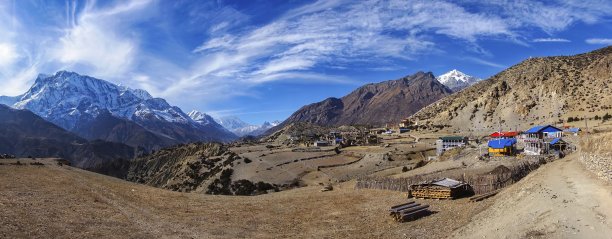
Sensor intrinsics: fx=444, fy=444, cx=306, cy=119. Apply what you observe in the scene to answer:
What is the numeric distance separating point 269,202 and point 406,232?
1606 cm

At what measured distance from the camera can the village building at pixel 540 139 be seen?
52719 mm

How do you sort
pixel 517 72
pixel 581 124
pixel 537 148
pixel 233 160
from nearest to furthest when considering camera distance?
pixel 537 148 < pixel 581 124 < pixel 233 160 < pixel 517 72

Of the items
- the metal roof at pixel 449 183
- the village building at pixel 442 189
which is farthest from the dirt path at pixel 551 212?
the metal roof at pixel 449 183

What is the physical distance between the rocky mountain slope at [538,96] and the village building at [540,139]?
30.3 metres

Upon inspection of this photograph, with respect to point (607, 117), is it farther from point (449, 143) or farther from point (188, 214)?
point (188, 214)

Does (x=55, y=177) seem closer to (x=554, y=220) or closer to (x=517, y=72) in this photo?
(x=554, y=220)

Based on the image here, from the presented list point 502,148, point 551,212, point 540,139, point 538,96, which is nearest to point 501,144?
point 502,148

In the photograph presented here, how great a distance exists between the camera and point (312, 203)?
34750 millimetres

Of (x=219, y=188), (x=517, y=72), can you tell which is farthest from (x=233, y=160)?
(x=517, y=72)

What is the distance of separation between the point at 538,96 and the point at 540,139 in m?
65.0

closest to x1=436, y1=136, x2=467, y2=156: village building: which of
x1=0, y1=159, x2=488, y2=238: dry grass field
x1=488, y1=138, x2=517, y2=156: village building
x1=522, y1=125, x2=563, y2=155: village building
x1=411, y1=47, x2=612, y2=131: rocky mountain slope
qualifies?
x1=522, y1=125, x2=563, y2=155: village building

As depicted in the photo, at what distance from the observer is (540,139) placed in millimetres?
59688

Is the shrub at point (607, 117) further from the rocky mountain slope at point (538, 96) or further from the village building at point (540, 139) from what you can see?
the village building at point (540, 139)

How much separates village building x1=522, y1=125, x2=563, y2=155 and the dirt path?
30139mm
